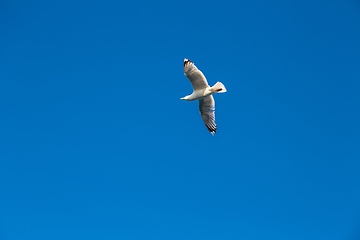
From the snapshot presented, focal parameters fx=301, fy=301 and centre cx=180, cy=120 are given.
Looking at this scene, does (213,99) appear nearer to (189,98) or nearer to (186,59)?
(189,98)

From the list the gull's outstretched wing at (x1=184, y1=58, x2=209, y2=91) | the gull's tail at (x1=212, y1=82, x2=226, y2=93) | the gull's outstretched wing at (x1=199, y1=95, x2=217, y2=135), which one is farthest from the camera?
the gull's outstretched wing at (x1=199, y1=95, x2=217, y2=135)

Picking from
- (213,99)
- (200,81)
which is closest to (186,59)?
(200,81)

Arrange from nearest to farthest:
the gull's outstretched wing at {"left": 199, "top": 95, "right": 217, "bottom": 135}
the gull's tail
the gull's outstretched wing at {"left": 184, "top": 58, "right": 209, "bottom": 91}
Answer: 1. the gull's outstretched wing at {"left": 184, "top": 58, "right": 209, "bottom": 91}
2. the gull's tail
3. the gull's outstretched wing at {"left": 199, "top": 95, "right": 217, "bottom": 135}

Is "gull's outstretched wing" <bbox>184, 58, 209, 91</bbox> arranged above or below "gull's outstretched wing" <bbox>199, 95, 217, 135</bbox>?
above

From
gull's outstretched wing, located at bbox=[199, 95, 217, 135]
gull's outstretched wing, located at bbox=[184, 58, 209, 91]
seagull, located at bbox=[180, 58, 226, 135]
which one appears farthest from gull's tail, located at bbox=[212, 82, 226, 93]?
gull's outstretched wing, located at bbox=[199, 95, 217, 135]

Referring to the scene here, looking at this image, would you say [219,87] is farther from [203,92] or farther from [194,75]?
[194,75]

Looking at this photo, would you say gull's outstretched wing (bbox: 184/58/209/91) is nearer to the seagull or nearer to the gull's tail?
the seagull

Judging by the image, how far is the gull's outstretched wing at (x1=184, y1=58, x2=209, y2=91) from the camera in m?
15.3

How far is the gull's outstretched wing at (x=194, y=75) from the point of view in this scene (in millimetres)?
15336

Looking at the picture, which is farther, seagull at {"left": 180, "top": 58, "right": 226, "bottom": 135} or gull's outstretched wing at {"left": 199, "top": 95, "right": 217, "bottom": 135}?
gull's outstretched wing at {"left": 199, "top": 95, "right": 217, "bottom": 135}

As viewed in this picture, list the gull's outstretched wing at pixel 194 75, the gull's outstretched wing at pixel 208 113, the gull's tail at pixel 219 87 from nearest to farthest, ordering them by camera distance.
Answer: the gull's outstretched wing at pixel 194 75
the gull's tail at pixel 219 87
the gull's outstretched wing at pixel 208 113

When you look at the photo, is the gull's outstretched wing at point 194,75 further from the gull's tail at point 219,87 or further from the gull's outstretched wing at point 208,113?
the gull's outstretched wing at point 208,113

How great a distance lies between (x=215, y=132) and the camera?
57.5 feet

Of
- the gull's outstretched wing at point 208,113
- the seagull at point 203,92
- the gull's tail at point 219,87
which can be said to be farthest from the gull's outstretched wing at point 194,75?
the gull's outstretched wing at point 208,113
